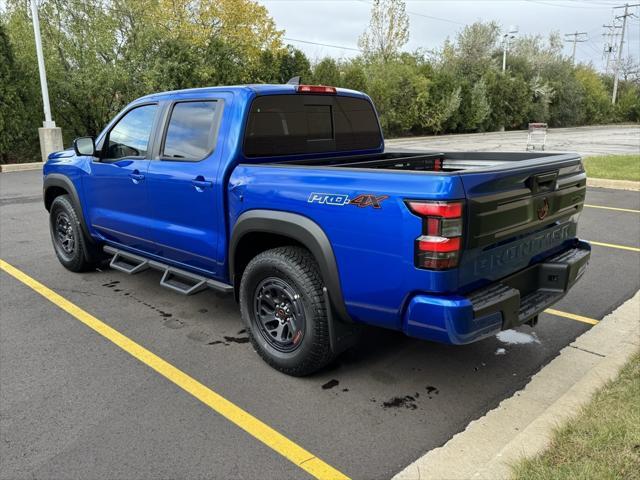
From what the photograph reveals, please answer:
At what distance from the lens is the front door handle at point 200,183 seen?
385 centimetres

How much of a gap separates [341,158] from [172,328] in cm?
199

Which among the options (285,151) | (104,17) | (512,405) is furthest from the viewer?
(104,17)

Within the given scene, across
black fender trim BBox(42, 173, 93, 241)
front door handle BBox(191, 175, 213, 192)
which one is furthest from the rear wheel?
front door handle BBox(191, 175, 213, 192)

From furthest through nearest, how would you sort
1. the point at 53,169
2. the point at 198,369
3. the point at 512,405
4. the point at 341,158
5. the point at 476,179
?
the point at 53,169 → the point at 341,158 → the point at 198,369 → the point at 512,405 → the point at 476,179

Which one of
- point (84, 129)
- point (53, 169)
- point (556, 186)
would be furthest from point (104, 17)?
point (556, 186)

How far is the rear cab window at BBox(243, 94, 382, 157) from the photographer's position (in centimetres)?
391

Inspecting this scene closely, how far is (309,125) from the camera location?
4.32m

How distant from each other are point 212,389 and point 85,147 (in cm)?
291

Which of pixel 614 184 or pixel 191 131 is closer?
pixel 191 131

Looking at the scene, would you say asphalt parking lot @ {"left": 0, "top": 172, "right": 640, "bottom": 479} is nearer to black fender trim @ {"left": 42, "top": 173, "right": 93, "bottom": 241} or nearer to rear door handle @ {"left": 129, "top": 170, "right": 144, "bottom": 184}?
black fender trim @ {"left": 42, "top": 173, "right": 93, "bottom": 241}

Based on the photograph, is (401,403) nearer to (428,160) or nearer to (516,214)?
(516,214)

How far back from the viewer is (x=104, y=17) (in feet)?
67.9

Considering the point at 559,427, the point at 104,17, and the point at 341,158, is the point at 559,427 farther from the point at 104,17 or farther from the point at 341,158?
the point at 104,17

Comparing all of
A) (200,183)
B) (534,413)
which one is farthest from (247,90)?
(534,413)
